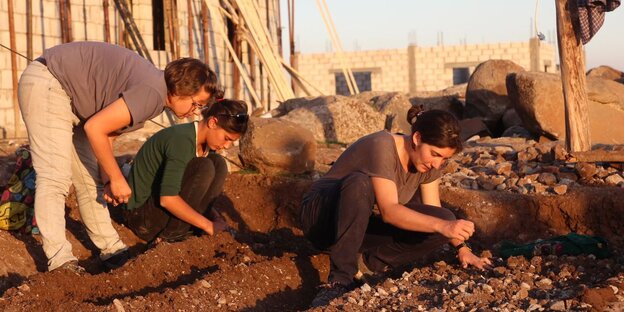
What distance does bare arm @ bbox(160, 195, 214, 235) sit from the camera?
526 cm

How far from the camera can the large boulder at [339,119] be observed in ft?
37.4

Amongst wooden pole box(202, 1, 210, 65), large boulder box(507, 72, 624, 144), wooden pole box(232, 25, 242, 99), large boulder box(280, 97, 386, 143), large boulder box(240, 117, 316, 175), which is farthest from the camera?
wooden pole box(232, 25, 242, 99)

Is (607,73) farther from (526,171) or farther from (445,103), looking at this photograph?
(526,171)

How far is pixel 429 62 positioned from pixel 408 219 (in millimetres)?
26082

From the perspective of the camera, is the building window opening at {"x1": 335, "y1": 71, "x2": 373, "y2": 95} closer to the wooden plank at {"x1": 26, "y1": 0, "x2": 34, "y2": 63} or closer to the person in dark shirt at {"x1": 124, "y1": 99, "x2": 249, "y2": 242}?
the wooden plank at {"x1": 26, "y1": 0, "x2": 34, "y2": 63}

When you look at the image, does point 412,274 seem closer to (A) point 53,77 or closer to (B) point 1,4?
(A) point 53,77

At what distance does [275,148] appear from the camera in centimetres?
781

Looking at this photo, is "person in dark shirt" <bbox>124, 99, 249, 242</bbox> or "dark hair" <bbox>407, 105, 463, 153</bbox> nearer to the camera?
"dark hair" <bbox>407, 105, 463, 153</bbox>

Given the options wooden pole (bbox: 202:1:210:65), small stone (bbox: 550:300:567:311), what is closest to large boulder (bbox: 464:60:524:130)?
wooden pole (bbox: 202:1:210:65)

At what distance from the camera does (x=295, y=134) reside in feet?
26.3

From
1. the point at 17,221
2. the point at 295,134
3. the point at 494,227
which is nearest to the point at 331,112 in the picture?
the point at 295,134

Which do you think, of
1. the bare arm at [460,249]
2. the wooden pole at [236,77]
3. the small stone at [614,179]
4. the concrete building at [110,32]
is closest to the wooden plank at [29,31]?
the concrete building at [110,32]

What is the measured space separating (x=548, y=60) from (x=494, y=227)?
1001 inches

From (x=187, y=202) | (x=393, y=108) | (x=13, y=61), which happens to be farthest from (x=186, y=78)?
(x=393, y=108)
